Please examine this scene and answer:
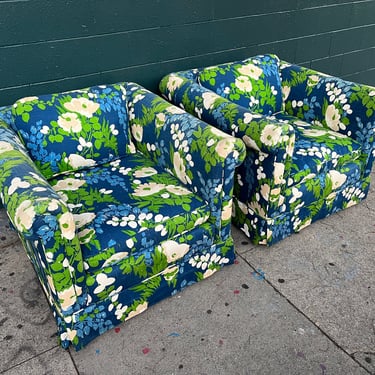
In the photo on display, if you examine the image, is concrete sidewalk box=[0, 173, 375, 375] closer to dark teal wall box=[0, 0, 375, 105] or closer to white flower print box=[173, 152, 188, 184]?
white flower print box=[173, 152, 188, 184]

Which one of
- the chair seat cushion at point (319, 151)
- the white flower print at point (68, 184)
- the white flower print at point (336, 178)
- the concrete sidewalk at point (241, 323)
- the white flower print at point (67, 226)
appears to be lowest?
the concrete sidewalk at point (241, 323)

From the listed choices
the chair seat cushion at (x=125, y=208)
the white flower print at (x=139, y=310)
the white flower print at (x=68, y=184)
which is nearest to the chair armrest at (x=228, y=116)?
the chair seat cushion at (x=125, y=208)

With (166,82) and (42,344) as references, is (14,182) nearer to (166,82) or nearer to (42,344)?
(42,344)

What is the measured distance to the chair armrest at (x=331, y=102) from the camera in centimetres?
220

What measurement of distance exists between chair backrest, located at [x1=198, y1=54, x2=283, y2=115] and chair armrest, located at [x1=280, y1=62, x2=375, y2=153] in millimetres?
85

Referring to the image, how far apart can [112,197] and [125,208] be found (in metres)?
0.12

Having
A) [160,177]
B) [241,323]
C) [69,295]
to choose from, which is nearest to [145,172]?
[160,177]

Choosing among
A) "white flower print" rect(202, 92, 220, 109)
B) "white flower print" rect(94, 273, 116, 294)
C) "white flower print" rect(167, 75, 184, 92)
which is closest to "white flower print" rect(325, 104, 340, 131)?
"white flower print" rect(202, 92, 220, 109)

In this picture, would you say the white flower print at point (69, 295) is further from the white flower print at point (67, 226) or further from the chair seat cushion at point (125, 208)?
the white flower print at point (67, 226)

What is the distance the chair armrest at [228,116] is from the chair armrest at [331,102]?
0.62 metres

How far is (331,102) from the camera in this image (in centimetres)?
235

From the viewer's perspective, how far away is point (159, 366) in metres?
1.56

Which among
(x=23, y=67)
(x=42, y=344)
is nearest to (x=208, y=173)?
(x=42, y=344)

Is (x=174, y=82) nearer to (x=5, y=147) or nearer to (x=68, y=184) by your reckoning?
(x=68, y=184)
